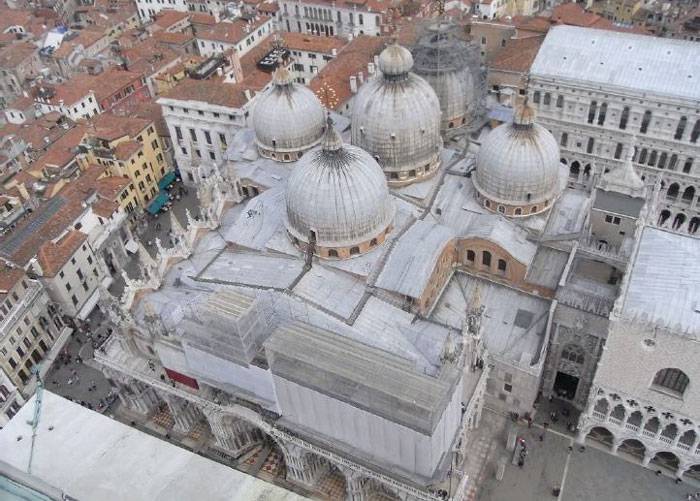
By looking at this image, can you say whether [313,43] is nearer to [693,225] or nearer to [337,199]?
[337,199]

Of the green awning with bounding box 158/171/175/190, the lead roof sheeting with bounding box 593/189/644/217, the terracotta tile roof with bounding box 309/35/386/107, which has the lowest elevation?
the green awning with bounding box 158/171/175/190

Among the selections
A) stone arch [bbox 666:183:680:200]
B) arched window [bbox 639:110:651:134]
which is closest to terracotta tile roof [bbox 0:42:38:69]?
arched window [bbox 639:110:651:134]

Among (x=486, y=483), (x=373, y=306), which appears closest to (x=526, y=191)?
(x=373, y=306)

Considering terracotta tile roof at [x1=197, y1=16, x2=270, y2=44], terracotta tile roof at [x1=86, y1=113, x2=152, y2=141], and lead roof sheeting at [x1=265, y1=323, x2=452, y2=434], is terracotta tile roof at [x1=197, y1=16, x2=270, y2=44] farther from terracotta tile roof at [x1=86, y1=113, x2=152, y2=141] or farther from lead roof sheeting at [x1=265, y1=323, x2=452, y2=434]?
lead roof sheeting at [x1=265, y1=323, x2=452, y2=434]

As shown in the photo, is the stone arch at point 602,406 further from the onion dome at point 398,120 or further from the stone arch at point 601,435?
the onion dome at point 398,120

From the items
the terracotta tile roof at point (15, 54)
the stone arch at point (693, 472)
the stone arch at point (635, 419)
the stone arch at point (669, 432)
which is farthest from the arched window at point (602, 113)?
the terracotta tile roof at point (15, 54)

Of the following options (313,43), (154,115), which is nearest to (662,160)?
(313,43)
